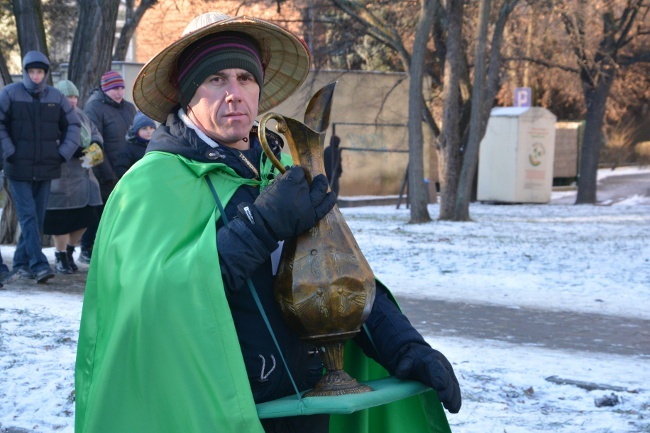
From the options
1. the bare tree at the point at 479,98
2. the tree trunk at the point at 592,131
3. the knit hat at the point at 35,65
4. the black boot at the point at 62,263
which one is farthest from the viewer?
the tree trunk at the point at 592,131

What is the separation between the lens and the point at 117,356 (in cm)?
226

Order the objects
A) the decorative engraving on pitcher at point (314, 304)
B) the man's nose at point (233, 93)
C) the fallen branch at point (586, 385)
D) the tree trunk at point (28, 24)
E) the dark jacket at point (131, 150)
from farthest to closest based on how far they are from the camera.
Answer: the tree trunk at point (28, 24), the dark jacket at point (131, 150), the fallen branch at point (586, 385), the man's nose at point (233, 93), the decorative engraving on pitcher at point (314, 304)

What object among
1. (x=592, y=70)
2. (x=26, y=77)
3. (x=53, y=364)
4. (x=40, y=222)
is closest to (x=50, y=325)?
(x=53, y=364)

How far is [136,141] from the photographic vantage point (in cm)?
907

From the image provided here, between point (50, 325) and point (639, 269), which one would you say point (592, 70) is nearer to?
point (639, 269)

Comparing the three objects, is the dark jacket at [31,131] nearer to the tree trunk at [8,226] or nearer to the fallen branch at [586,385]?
the tree trunk at [8,226]

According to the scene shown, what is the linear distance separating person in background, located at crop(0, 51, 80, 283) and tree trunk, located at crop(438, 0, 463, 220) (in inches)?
Result: 404

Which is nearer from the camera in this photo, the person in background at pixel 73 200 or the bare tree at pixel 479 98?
the person in background at pixel 73 200

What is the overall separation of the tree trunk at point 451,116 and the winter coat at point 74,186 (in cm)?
970

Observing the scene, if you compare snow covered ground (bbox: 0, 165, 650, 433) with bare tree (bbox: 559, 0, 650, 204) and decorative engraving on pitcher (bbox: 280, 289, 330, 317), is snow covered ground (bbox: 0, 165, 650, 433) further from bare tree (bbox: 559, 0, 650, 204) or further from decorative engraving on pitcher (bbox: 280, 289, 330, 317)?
bare tree (bbox: 559, 0, 650, 204)

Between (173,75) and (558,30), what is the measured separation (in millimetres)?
25635

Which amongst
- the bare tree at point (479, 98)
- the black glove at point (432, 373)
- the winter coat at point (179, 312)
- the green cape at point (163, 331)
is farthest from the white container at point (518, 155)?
the green cape at point (163, 331)

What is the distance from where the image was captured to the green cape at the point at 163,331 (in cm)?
221

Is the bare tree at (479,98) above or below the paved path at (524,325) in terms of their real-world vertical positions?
above
